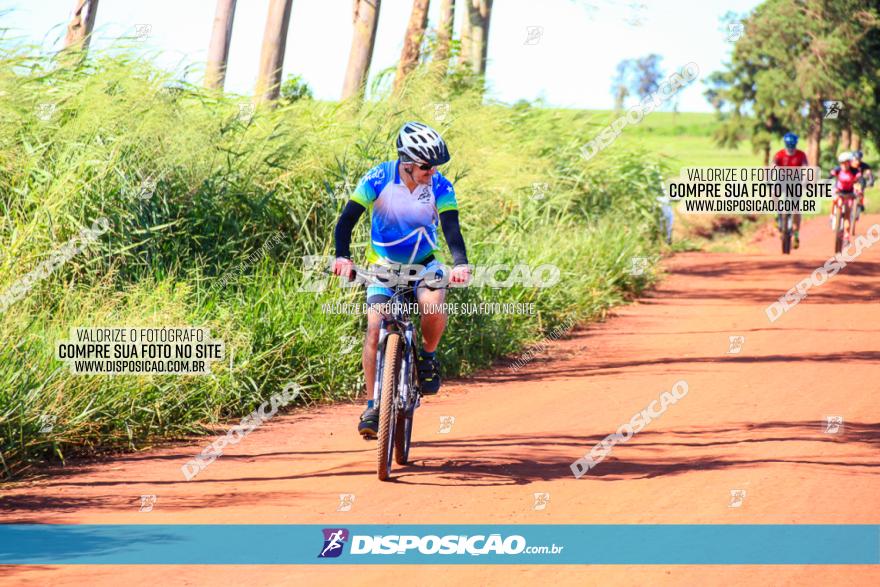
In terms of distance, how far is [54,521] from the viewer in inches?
289

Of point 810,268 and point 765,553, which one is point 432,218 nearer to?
point 765,553

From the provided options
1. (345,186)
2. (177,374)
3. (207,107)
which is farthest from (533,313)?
(177,374)

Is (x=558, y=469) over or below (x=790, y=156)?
below

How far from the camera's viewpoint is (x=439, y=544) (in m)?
6.88

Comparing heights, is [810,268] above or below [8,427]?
above

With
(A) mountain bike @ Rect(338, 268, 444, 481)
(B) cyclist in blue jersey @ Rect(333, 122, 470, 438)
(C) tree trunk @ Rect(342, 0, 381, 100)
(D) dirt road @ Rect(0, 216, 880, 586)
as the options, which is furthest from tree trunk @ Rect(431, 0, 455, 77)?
(A) mountain bike @ Rect(338, 268, 444, 481)

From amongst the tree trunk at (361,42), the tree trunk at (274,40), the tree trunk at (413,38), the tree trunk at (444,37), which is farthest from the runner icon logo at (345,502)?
the tree trunk at (361,42)

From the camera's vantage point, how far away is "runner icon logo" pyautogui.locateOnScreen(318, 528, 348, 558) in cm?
671

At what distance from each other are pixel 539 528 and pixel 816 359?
25.9ft

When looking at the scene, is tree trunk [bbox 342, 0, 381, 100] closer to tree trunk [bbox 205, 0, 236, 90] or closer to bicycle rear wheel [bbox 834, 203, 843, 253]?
tree trunk [bbox 205, 0, 236, 90]

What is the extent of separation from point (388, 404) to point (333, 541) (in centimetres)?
140

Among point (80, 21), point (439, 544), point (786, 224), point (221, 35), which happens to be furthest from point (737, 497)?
point (786, 224)

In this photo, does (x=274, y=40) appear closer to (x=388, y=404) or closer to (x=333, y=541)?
(x=388, y=404)

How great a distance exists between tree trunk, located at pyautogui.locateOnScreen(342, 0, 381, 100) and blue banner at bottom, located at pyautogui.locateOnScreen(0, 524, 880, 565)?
12.9 metres
